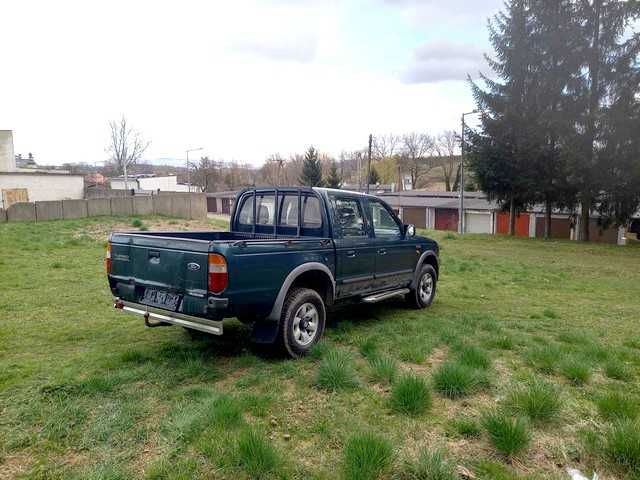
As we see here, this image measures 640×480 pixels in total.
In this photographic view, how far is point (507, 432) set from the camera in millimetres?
3283

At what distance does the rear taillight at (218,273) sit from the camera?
14.5 feet

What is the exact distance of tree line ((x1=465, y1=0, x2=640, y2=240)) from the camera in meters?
22.1

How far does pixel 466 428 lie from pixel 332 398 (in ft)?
3.74

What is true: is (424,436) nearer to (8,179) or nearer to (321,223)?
(321,223)

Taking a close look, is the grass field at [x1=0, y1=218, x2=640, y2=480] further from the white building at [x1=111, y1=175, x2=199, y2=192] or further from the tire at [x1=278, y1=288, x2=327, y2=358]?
the white building at [x1=111, y1=175, x2=199, y2=192]

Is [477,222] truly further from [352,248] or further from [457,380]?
[457,380]

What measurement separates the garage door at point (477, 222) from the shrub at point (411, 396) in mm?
44584

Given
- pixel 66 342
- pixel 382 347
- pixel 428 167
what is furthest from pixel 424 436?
pixel 428 167

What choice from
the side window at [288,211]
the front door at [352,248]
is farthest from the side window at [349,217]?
the side window at [288,211]

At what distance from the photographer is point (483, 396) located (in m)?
4.14

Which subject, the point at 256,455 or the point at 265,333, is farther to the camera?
the point at 265,333

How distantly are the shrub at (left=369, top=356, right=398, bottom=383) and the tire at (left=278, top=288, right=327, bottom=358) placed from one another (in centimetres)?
91

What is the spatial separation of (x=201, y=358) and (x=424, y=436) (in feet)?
8.60

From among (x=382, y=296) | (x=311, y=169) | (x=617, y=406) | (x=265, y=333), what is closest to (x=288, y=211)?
(x=382, y=296)
